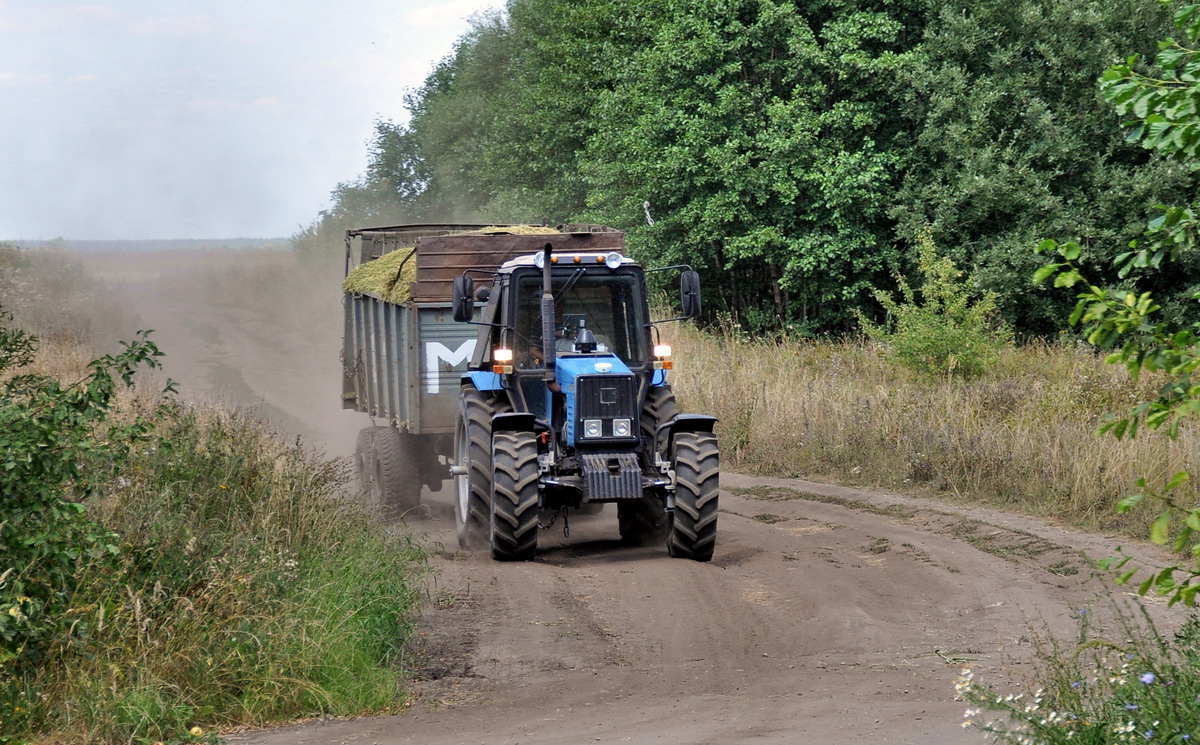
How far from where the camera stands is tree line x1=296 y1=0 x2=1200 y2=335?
2038 cm

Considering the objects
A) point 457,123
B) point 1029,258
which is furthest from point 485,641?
point 457,123

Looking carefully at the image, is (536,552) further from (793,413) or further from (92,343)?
(92,343)

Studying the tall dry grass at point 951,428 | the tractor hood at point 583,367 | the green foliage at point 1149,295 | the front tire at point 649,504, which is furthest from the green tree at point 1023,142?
the green foliage at point 1149,295

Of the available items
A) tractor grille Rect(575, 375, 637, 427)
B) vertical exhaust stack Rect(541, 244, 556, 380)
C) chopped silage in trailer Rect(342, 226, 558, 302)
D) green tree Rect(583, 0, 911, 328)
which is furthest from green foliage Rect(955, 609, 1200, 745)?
green tree Rect(583, 0, 911, 328)

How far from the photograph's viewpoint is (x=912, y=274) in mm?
22688

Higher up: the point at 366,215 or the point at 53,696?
the point at 366,215

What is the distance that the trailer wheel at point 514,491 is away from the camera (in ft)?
30.3

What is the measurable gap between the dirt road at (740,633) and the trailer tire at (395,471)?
1.70 m

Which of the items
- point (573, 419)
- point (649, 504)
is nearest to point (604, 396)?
point (573, 419)

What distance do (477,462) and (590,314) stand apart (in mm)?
1647

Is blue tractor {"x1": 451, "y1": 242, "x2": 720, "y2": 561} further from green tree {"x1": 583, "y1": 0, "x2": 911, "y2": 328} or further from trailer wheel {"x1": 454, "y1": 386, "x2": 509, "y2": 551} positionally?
green tree {"x1": 583, "y1": 0, "x2": 911, "y2": 328}

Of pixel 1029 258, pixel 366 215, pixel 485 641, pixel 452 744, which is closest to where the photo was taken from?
pixel 452 744

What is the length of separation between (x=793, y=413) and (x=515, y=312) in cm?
592

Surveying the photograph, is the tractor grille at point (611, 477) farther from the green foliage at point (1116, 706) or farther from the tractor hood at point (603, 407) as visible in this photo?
the green foliage at point (1116, 706)
